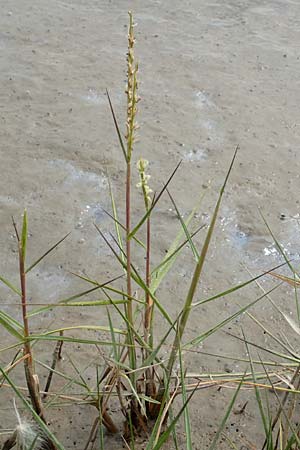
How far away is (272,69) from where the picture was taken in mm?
4051

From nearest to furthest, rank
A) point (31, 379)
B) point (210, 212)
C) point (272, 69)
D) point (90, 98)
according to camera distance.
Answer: point (31, 379)
point (210, 212)
point (90, 98)
point (272, 69)

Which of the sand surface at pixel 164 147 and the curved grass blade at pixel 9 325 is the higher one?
the curved grass blade at pixel 9 325

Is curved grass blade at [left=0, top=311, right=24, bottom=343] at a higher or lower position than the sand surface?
higher

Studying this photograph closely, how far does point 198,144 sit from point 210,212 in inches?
20.9

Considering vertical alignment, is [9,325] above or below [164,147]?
above

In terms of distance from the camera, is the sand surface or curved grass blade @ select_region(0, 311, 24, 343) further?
the sand surface

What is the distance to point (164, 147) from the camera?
3355mm

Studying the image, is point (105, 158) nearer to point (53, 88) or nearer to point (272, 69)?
point (53, 88)

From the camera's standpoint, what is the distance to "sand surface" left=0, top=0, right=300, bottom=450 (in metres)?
2.41

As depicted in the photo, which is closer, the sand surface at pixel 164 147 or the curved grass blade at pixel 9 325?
the curved grass blade at pixel 9 325

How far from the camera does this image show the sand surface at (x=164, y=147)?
241 centimetres

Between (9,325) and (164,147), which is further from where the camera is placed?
(164,147)

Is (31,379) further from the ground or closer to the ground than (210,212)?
further from the ground

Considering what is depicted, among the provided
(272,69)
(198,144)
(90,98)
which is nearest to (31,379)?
(198,144)
